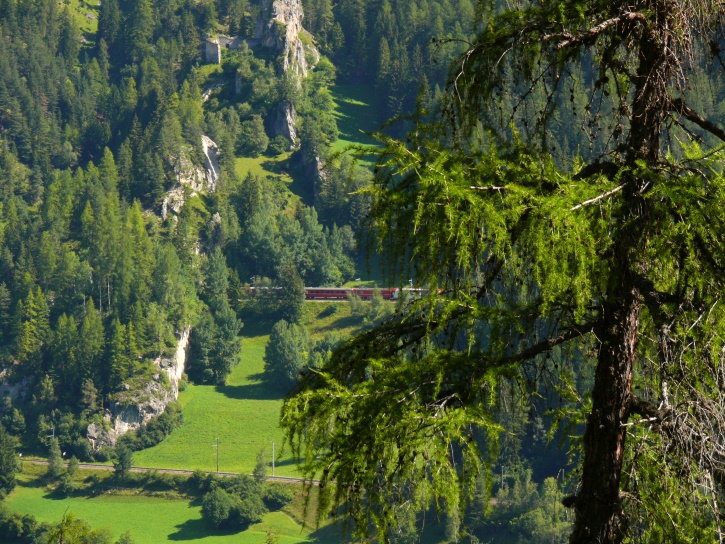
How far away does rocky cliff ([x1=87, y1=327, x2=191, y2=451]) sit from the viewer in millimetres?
119750

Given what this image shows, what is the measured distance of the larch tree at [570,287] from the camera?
6824 mm

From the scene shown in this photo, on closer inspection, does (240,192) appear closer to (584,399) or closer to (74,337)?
(74,337)

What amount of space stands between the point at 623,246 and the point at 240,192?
151072mm

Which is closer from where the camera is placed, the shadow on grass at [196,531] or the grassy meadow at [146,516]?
the grassy meadow at [146,516]

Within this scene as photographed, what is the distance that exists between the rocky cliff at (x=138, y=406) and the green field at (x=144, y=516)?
10.9 meters

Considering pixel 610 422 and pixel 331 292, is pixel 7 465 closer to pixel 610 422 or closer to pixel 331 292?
pixel 331 292

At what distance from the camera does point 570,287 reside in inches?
272

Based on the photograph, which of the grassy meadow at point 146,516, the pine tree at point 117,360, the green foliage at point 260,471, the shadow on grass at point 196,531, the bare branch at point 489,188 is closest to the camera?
the bare branch at point 489,188

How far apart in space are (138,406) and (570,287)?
117468mm

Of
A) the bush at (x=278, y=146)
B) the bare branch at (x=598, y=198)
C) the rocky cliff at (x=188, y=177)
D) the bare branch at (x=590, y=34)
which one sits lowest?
the bare branch at (x=598, y=198)

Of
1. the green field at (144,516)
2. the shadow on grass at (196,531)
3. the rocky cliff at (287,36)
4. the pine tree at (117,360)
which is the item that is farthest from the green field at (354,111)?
the shadow on grass at (196,531)

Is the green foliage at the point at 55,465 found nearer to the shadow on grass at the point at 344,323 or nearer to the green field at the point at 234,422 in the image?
the green field at the point at 234,422

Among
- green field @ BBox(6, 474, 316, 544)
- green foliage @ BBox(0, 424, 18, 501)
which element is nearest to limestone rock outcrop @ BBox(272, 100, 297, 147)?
green foliage @ BBox(0, 424, 18, 501)

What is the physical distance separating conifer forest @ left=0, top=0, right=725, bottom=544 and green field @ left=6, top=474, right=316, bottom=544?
0.38m
